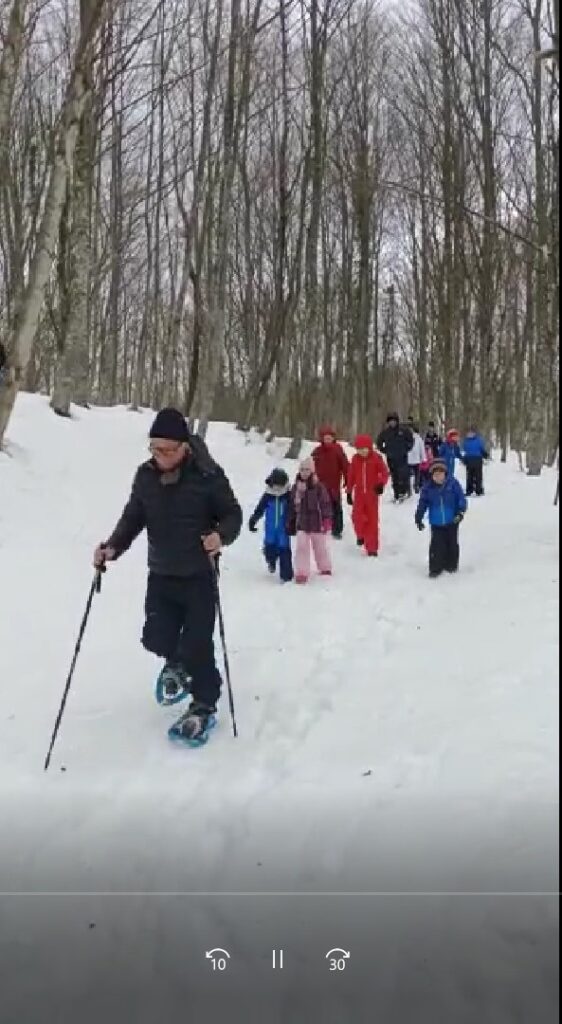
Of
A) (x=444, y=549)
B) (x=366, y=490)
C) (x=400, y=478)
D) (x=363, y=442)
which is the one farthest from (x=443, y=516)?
(x=400, y=478)

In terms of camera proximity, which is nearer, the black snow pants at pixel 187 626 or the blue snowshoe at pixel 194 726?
the blue snowshoe at pixel 194 726

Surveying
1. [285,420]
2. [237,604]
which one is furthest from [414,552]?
[285,420]

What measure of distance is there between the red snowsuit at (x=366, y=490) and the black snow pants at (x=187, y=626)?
5.48m

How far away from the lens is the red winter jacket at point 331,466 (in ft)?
36.3

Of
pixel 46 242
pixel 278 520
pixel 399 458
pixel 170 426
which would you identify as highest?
pixel 46 242

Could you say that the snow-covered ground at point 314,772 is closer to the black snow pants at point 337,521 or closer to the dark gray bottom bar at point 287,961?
the dark gray bottom bar at point 287,961

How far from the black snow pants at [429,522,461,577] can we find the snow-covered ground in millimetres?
834

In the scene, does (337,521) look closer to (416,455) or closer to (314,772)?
(416,455)

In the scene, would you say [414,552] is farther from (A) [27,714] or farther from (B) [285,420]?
(B) [285,420]

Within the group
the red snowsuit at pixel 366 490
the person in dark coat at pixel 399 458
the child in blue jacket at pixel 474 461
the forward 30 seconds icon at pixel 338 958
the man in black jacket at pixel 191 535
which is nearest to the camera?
the forward 30 seconds icon at pixel 338 958

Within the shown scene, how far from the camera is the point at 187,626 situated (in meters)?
4.45

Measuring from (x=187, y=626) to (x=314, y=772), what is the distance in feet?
3.67

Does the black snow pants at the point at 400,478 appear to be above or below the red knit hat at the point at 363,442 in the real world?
below

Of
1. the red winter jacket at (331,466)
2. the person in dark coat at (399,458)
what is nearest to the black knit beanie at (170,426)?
the red winter jacket at (331,466)
